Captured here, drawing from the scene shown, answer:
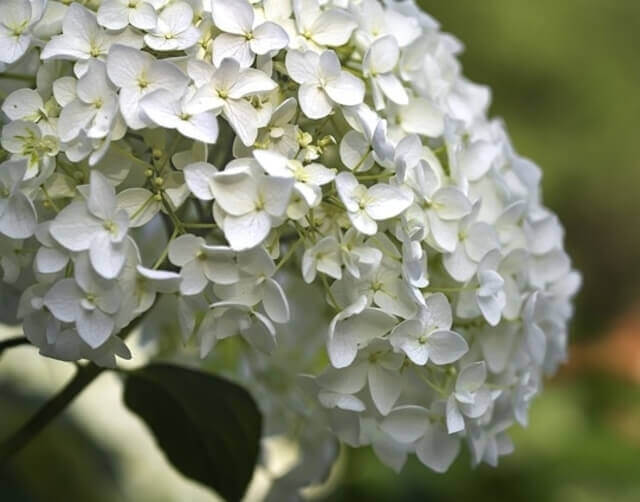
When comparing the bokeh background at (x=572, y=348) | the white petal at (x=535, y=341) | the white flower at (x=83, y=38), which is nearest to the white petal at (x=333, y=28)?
the white flower at (x=83, y=38)

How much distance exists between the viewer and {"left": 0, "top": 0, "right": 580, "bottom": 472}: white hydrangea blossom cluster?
1.75 feet

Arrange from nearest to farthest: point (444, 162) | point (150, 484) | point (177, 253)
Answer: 1. point (177, 253)
2. point (444, 162)
3. point (150, 484)

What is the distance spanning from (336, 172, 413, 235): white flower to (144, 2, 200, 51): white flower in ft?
0.35

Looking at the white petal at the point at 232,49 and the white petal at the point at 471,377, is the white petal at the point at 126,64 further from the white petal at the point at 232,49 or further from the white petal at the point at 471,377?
the white petal at the point at 471,377

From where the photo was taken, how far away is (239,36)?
0.56m

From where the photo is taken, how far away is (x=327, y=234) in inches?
22.2

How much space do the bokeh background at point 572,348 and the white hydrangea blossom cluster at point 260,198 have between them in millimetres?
361

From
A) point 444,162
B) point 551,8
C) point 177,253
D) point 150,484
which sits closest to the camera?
point 177,253

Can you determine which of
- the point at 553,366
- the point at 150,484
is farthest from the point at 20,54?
the point at 150,484

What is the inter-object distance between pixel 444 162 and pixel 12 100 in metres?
0.27

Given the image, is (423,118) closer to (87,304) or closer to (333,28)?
(333,28)

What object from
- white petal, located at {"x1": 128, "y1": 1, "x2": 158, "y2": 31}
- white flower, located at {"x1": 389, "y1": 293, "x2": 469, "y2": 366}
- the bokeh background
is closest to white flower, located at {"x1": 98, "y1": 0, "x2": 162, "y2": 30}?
white petal, located at {"x1": 128, "y1": 1, "x2": 158, "y2": 31}

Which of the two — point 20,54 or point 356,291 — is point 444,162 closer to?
point 356,291

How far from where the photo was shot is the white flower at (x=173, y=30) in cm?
55
